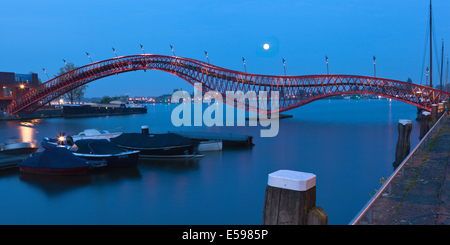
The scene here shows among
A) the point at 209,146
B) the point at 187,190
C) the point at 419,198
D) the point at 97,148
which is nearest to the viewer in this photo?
the point at 419,198

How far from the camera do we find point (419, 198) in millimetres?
5641

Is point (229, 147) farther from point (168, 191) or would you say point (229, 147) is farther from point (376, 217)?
point (376, 217)

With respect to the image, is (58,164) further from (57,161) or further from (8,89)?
(8,89)

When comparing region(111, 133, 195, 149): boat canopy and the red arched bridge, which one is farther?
the red arched bridge

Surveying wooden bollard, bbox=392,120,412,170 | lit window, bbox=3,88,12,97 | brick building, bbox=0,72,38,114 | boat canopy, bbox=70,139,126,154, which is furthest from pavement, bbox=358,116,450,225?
lit window, bbox=3,88,12,97

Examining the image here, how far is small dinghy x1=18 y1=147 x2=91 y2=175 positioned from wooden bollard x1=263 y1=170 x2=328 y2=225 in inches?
604

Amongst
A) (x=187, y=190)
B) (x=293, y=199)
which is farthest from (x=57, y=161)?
(x=293, y=199)

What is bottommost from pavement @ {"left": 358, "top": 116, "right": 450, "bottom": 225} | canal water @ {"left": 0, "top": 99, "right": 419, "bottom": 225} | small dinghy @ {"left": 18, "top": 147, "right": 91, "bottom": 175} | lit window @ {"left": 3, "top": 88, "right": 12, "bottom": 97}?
canal water @ {"left": 0, "top": 99, "right": 419, "bottom": 225}

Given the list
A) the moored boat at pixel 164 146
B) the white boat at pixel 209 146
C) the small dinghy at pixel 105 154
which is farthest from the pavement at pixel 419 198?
the white boat at pixel 209 146

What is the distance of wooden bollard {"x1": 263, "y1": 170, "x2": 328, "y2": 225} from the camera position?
281cm

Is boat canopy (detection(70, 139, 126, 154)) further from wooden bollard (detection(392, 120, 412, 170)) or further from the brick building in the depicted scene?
the brick building

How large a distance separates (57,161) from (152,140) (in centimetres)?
634

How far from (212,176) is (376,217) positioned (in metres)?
12.6
